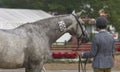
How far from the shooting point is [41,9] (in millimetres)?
45281

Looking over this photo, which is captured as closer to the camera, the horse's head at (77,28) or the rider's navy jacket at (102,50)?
the rider's navy jacket at (102,50)

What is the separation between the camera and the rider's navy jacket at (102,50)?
8.03 meters

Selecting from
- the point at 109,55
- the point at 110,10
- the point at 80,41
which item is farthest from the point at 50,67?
the point at 110,10

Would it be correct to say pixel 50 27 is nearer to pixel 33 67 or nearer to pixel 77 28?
pixel 77 28

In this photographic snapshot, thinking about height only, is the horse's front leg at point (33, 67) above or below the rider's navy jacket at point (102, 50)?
below

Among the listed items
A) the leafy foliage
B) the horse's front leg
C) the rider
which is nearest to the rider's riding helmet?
the rider

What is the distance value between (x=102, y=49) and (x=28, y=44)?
145 cm

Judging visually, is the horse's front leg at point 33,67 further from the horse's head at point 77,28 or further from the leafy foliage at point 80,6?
the leafy foliage at point 80,6

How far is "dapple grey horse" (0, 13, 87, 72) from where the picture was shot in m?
8.47

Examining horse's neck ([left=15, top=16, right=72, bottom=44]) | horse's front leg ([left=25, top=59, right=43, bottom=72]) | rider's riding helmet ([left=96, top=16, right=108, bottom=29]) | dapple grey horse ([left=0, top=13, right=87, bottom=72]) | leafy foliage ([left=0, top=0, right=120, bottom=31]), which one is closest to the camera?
rider's riding helmet ([left=96, top=16, right=108, bottom=29])

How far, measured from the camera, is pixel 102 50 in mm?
8094

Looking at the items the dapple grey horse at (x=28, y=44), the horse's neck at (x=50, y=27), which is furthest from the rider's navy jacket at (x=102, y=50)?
the horse's neck at (x=50, y=27)

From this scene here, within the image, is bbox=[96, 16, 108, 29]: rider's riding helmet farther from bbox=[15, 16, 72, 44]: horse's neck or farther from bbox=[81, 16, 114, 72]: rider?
bbox=[15, 16, 72, 44]: horse's neck

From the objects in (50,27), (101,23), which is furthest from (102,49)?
(50,27)
